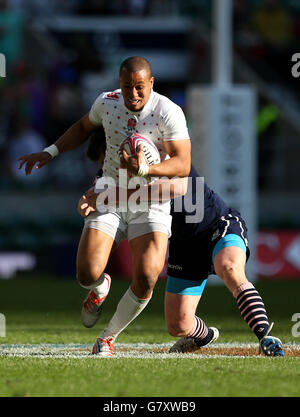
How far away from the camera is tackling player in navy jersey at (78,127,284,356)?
7199 millimetres

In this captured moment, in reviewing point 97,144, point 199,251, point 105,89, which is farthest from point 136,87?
point 105,89

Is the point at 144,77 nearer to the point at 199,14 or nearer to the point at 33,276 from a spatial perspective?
the point at 33,276

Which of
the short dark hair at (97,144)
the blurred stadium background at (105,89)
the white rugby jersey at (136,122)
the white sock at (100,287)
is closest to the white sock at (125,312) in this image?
the white sock at (100,287)

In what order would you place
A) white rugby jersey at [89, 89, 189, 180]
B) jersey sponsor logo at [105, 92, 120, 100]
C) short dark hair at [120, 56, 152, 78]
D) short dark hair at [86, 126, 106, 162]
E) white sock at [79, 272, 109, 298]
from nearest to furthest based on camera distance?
short dark hair at [120, 56, 152, 78] < white rugby jersey at [89, 89, 189, 180] < jersey sponsor logo at [105, 92, 120, 100] < white sock at [79, 272, 109, 298] < short dark hair at [86, 126, 106, 162]

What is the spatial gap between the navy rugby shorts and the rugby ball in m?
0.83

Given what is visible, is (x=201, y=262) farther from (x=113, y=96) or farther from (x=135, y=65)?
(x=135, y=65)

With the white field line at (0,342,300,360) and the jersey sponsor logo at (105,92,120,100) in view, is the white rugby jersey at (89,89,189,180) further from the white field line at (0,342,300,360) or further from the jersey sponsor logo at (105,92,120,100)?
the white field line at (0,342,300,360)

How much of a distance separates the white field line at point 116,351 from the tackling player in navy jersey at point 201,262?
0.90 feet

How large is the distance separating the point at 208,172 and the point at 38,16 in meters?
9.06

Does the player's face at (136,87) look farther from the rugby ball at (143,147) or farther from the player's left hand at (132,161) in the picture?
the player's left hand at (132,161)

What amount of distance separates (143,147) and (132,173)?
218mm

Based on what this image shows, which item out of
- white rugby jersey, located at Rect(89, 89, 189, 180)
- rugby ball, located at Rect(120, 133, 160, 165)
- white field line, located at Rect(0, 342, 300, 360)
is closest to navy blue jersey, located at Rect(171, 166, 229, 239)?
white rugby jersey, located at Rect(89, 89, 189, 180)

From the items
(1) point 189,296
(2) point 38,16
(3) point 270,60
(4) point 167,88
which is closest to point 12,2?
(2) point 38,16

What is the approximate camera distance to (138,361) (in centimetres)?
674
